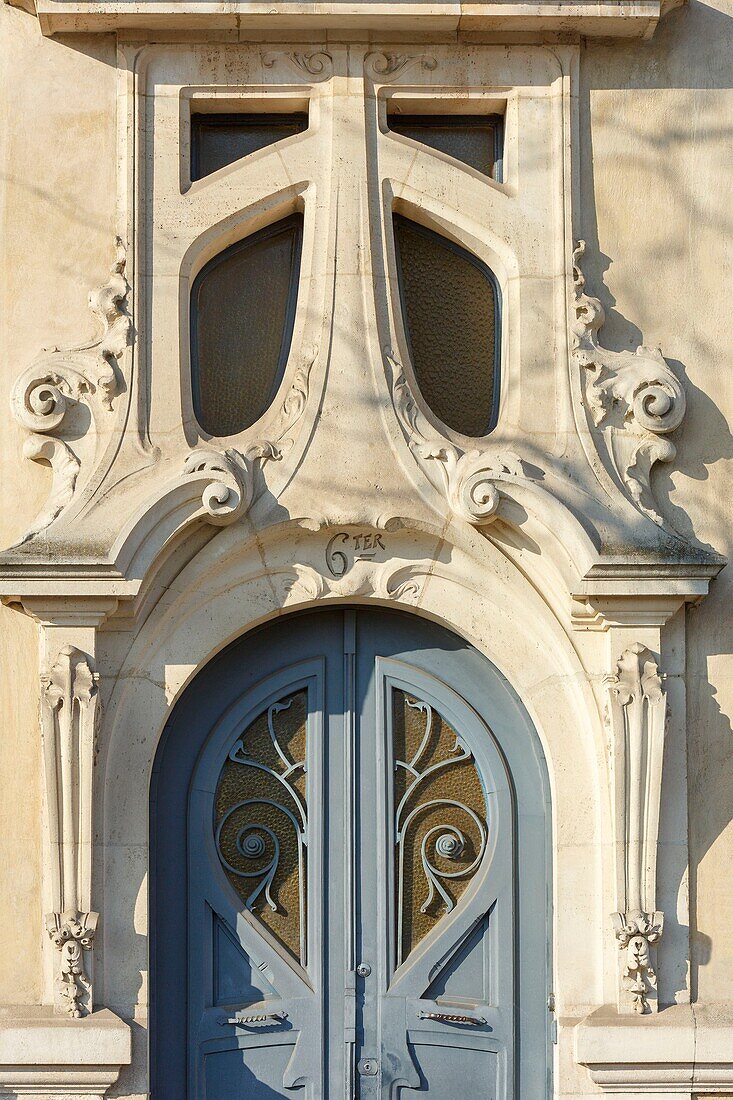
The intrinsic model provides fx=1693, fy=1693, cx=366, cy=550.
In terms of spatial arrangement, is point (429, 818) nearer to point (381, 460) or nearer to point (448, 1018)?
point (448, 1018)

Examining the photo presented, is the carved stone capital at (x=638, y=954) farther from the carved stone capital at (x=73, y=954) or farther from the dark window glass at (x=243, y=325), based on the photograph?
the dark window glass at (x=243, y=325)

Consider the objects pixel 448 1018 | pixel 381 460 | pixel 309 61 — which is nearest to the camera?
pixel 448 1018

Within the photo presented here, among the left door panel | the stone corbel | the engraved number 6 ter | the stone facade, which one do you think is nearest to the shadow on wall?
the stone facade

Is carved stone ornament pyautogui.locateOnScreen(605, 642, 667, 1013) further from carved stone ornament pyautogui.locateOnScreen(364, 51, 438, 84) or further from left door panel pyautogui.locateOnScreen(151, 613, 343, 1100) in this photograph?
carved stone ornament pyautogui.locateOnScreen(364, 51, 438, 84)

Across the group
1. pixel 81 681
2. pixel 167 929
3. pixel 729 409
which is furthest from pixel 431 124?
pixel 167 929

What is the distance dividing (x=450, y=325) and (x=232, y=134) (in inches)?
51.9

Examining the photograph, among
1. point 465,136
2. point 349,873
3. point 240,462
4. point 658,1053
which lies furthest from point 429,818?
point 465,136

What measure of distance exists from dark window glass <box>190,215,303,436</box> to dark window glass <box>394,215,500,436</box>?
→ 0.53m

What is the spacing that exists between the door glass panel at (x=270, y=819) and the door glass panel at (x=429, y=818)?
1.38ft

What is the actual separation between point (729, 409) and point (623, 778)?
171cm

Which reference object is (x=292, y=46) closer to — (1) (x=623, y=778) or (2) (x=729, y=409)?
(2) (x=729, y=409)

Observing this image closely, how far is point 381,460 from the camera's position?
726cm

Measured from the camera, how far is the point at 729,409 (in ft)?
24.5

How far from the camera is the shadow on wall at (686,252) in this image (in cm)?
730
